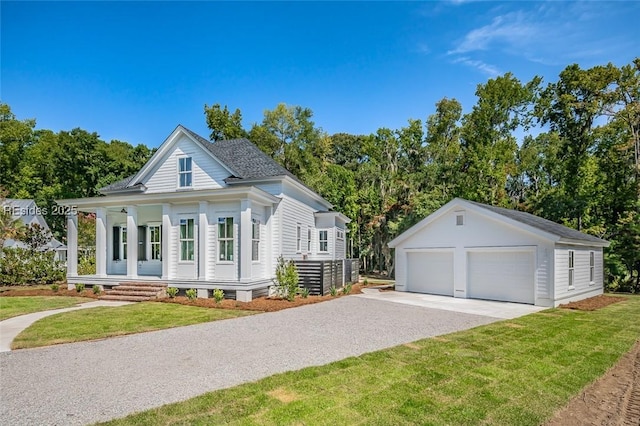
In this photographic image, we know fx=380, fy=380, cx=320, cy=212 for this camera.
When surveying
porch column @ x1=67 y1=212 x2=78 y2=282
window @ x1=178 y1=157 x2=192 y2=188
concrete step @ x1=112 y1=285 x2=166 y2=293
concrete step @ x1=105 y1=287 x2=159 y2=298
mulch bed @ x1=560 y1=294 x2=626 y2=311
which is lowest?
mulch bed @ x1=560 y1=294 x2=626 y2=311

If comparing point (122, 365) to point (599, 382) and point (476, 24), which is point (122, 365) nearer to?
point (599, 382)

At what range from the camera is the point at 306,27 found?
15297 millimetres

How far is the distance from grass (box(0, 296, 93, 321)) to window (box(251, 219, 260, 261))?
20.8ft

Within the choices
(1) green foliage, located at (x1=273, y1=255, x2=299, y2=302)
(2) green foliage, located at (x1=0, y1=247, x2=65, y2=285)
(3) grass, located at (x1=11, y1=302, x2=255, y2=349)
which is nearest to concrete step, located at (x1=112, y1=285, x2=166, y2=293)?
(3) grass, located at (x1=11, y1=302, x2=255, y2=349)

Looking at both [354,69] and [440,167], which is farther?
[440,167]

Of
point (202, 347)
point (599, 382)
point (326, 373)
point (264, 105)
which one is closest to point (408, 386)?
point (326, 373)

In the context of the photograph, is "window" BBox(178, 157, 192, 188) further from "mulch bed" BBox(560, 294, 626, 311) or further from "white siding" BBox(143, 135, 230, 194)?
"mulch bed" BBox(560, 294, 626, 311)

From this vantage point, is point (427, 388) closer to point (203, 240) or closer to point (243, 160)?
point (203, 240)

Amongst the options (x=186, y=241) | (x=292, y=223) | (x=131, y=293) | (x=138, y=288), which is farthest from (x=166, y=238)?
(x=292, y=223)

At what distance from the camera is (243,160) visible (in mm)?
18688

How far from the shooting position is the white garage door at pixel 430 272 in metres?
16.9

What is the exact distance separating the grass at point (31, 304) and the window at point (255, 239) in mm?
6333

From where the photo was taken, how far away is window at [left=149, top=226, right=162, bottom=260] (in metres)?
18.2

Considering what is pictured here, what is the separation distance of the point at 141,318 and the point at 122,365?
4583 millimetres
